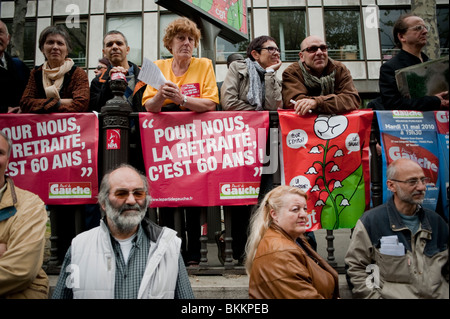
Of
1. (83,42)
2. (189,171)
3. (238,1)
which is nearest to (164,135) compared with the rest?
(189,171)

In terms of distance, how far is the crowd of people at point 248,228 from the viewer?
7.65 feet

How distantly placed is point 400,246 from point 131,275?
73.7 inches

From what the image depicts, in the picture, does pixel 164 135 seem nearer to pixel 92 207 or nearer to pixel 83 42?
pixel 92 207

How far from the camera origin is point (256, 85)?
12.0 ft

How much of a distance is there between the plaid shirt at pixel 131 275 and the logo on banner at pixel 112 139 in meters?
1.07

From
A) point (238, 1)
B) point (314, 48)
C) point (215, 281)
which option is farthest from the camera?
point (238, 1)

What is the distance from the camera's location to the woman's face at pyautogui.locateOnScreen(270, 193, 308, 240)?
2.65 metres

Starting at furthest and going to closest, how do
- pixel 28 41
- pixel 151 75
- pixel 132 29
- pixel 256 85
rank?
pixel 132 29
pixel 28 41
pixel 256 85
pixel 151 75

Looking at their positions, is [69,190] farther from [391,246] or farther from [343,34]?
[343,34]

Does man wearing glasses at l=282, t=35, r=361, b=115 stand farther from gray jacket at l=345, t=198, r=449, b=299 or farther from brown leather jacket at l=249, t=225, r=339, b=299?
brown leather jacket at l=249, t=225, r=339, b=299

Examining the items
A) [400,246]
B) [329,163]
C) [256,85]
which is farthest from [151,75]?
[400,246]

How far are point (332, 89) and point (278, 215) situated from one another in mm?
1602

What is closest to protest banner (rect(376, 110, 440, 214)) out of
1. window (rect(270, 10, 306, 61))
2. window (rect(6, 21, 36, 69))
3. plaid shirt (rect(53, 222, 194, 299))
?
plaid shirt (rect(53, 222, 194, 299))

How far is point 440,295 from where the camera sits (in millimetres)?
2102
